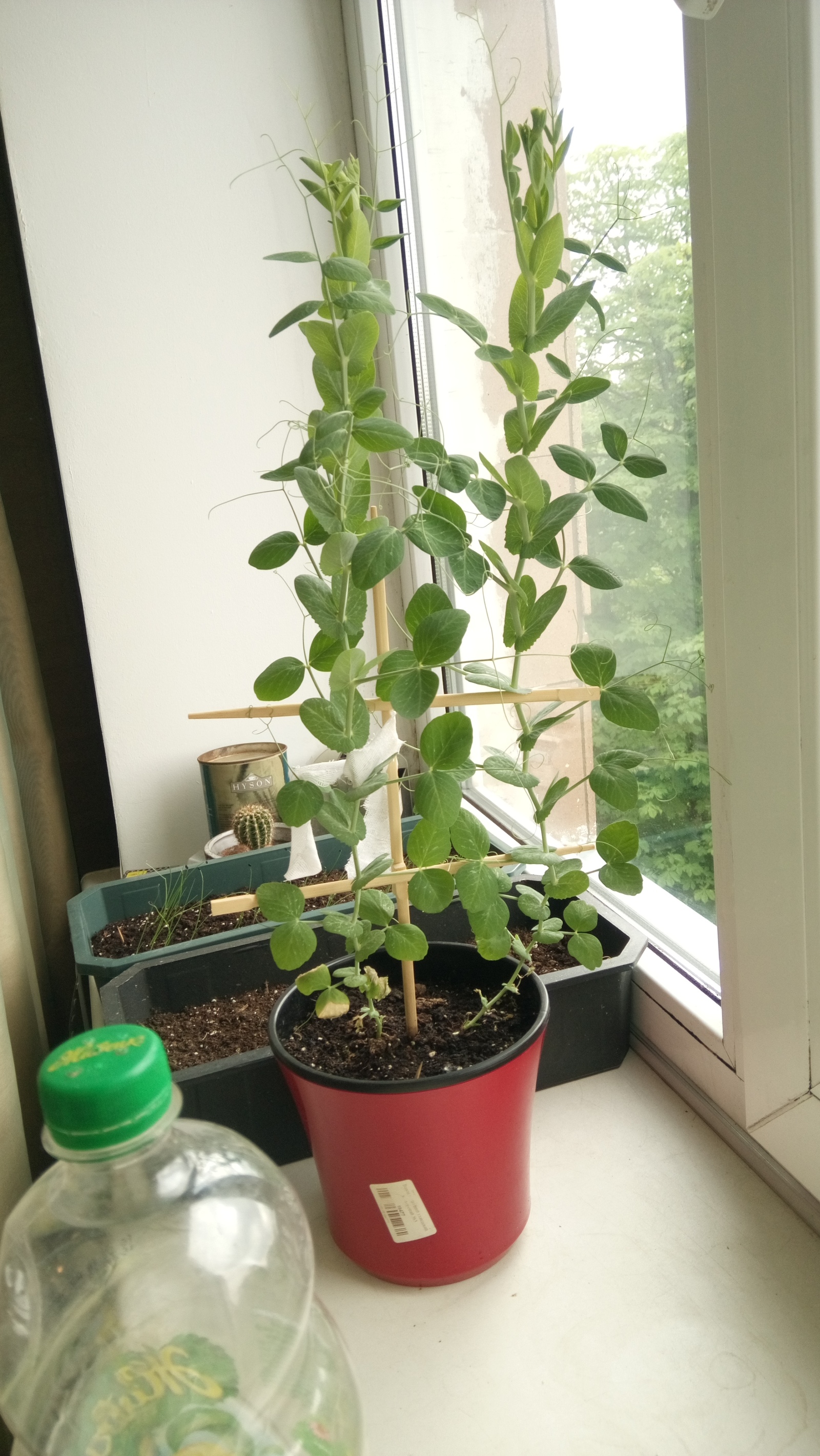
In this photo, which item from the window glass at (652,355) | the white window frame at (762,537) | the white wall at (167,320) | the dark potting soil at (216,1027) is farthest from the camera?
the white wall at (167,320)

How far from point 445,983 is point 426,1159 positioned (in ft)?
0.68

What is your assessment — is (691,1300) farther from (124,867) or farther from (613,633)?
(124,867)

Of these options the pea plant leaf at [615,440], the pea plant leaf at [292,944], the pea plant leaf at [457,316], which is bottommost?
the pea plant leaf at [292,944]

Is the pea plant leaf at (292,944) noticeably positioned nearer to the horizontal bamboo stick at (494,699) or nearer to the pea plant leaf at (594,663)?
the horizontal bamboo stick at (494,699)

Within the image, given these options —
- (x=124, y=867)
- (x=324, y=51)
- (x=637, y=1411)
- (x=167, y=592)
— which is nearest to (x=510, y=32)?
(x=324, y=51)

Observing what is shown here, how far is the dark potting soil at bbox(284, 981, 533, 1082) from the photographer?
27.7 inches

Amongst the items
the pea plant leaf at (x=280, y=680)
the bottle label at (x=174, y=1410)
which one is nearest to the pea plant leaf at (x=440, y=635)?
the pea plant leaf at (x=280, y=680)

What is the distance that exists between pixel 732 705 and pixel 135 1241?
54cm

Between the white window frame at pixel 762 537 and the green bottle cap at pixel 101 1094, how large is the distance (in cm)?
47

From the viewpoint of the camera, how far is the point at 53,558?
5.78 ft

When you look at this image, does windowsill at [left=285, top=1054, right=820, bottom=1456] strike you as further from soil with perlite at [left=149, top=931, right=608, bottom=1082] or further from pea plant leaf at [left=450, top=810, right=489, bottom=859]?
pea plant leaf at [left=450, top=810, right=489, bottom=859]

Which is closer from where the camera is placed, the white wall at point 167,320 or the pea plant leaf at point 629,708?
the pea plant leaf at point 629,708

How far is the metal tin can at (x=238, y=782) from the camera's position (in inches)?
54.0

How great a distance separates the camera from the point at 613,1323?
0.66 m
